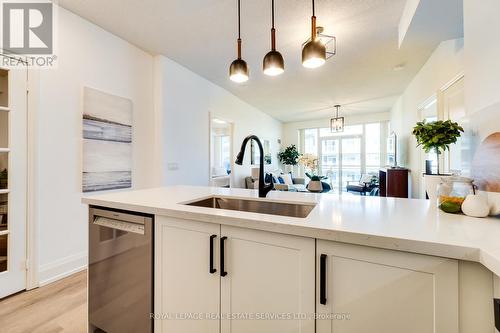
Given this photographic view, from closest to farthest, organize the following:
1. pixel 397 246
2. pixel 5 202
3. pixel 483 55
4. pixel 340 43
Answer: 1. pixel 397 246
2. pixel 483 55
3. pixel 5 202
4. pixel 340 43

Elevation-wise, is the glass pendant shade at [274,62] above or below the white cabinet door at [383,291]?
above

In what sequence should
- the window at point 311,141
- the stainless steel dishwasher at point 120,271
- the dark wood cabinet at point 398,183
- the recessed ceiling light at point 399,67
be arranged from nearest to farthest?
the stainless steel dishwasher at point 120,271 < the recessed ceiling light at point 399,67 < the dark wood cabinet at point 398,183 < the window at point 311,141

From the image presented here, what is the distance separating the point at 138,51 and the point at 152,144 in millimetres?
1294

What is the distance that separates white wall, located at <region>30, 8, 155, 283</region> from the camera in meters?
2.12

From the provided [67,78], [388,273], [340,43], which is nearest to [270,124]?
[340,43]

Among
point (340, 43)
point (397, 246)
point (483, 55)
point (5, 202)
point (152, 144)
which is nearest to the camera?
point (397, 246)

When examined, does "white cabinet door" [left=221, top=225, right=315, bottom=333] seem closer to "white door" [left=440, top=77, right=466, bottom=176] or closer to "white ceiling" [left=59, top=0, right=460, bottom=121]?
"white door" [left=440, top=77, right=466, bottom=176]

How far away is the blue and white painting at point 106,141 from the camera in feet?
8.04

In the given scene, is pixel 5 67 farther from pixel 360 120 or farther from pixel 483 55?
pixel 360 120

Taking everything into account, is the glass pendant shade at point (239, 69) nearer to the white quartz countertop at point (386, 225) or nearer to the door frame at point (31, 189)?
the white quartz countertop at point (386, 225)

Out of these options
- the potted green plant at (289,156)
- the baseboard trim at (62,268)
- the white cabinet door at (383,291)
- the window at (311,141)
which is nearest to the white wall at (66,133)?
the baseboard trim at (62,268)

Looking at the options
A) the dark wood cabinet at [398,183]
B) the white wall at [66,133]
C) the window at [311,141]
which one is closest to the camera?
the white wall at [66,133]

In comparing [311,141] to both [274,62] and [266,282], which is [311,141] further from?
[266,282]

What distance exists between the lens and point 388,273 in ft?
2.45
